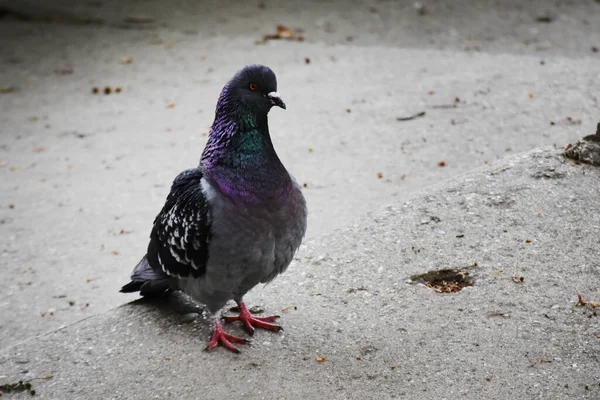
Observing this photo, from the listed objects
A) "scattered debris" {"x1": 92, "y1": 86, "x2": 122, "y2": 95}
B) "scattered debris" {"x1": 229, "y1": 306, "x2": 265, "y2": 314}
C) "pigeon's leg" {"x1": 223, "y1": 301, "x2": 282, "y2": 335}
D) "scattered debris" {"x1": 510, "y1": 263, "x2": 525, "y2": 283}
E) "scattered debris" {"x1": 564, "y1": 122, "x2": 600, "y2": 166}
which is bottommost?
"scattered debris" {"x1": 229, "y1": 306, "x2": 265, "y2": 314}

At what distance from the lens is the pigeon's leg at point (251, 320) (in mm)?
3379

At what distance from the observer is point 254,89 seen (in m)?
3.21

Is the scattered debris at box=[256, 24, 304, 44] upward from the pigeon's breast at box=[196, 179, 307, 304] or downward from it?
upward

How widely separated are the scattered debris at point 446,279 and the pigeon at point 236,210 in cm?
74

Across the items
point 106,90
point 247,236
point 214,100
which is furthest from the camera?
point 106,90

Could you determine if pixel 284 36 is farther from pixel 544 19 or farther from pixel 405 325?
pixel 405 325

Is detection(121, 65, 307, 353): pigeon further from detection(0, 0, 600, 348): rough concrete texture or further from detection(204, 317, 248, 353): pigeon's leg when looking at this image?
detection(0, 0, 600, 348): rough concrete texture

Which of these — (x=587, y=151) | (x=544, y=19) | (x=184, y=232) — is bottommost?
(x=184, y=232)

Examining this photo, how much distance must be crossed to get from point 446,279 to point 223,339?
1.16 meters

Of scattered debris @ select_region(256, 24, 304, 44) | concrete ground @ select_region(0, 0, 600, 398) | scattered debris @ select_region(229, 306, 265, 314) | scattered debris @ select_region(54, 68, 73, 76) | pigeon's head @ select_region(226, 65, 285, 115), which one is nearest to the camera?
pigeon's head @ select_region(226, 65, 285, 115)

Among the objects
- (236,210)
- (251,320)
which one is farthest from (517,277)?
(236,210)

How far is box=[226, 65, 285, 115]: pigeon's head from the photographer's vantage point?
3.20 meters

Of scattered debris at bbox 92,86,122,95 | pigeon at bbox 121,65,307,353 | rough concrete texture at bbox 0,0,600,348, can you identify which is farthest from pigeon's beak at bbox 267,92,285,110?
scattered debris at bbox 92,86,122,95

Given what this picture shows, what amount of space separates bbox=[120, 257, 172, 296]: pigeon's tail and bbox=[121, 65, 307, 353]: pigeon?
0.57 feet
